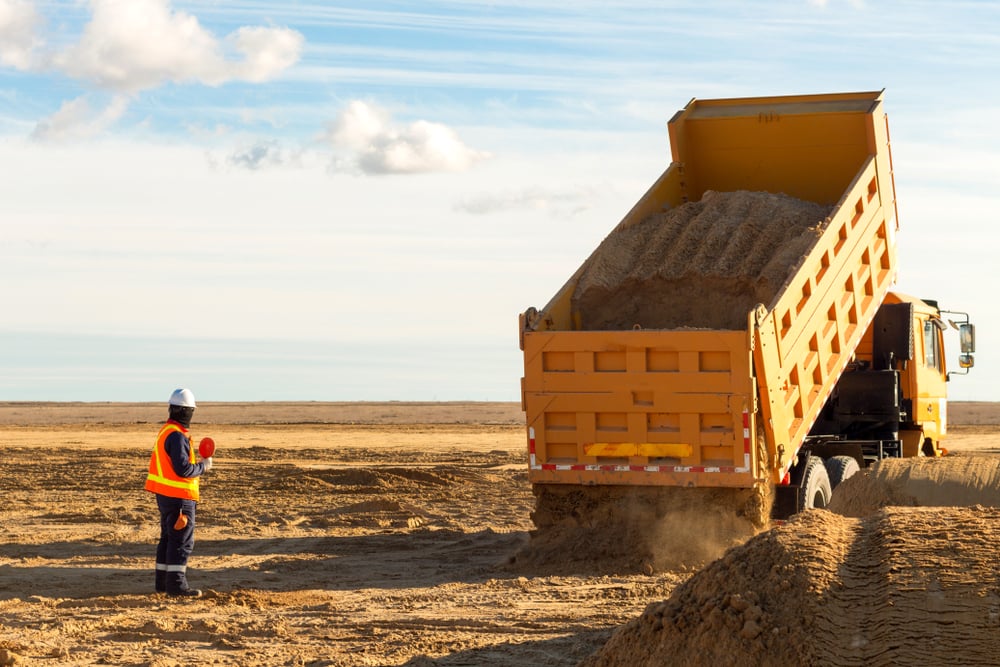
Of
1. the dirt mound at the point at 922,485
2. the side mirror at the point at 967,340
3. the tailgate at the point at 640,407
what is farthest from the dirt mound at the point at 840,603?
the side mirror at the point at 967,340

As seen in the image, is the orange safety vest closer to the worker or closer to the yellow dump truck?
the worker

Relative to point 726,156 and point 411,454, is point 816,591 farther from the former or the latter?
point 411,454

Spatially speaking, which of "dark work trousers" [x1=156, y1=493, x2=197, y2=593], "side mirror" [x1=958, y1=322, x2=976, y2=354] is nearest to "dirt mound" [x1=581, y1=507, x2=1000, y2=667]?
"dark work trousers" [x1=156, y1=493, x2=197, y2=593]

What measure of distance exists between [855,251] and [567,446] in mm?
3616

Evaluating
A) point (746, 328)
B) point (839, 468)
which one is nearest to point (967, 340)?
point (839, 468)

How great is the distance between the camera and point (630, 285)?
41.4 ft

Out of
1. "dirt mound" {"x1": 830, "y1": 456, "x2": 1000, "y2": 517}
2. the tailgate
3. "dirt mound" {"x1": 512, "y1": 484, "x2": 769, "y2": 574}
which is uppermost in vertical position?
the tailgate

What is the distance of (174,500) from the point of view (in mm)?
10922

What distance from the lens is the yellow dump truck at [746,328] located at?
37.6 ft

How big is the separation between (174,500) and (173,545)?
0.37 meters

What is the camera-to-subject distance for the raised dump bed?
1141cm

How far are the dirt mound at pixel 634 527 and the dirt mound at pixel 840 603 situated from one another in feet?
15.8

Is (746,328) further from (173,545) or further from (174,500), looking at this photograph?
(173,545)

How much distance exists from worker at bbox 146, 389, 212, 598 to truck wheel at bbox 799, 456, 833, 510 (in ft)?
17.7
